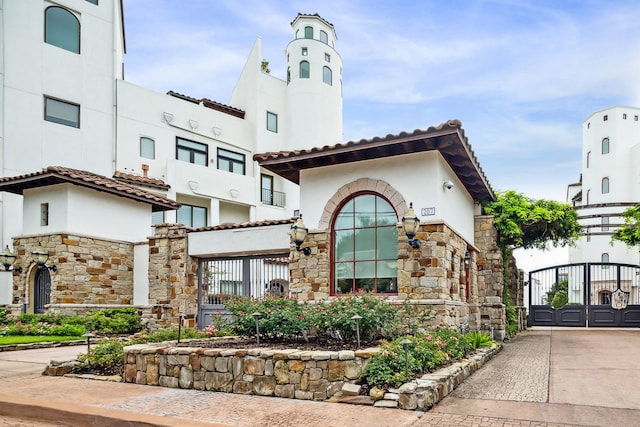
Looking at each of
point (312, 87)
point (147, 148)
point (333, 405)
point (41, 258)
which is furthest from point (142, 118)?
point (333, 405)

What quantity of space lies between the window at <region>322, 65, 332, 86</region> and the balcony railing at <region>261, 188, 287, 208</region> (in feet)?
Answer: 21.7

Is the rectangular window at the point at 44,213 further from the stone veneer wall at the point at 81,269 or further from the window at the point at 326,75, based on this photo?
the window at the point at 326,75

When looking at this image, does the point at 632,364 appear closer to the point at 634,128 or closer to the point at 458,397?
the point at 458,397

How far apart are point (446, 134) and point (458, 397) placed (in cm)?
496

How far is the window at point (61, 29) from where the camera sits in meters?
20.1

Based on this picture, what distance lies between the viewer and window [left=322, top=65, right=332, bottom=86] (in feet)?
94.7

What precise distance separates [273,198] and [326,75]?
7433 millimetres

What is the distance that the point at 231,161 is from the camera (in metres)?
26.1

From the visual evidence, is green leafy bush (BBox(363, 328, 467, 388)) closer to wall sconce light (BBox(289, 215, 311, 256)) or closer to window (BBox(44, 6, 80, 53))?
wall sconce light (BBox(289, 215, 311, 256))

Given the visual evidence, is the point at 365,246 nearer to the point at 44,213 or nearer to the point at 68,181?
the point at 68,181

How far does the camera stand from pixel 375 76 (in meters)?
14.1

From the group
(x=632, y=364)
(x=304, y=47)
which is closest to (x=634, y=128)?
(x=304, y=47)

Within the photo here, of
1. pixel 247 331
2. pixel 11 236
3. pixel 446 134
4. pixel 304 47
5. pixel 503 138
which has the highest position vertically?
pixel 304 47

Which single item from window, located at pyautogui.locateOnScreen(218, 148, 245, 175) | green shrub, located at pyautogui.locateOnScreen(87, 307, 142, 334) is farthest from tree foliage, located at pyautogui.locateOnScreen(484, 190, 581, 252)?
window, located at pyautogui.locateOnScreen(218, 148, 245, 175)
